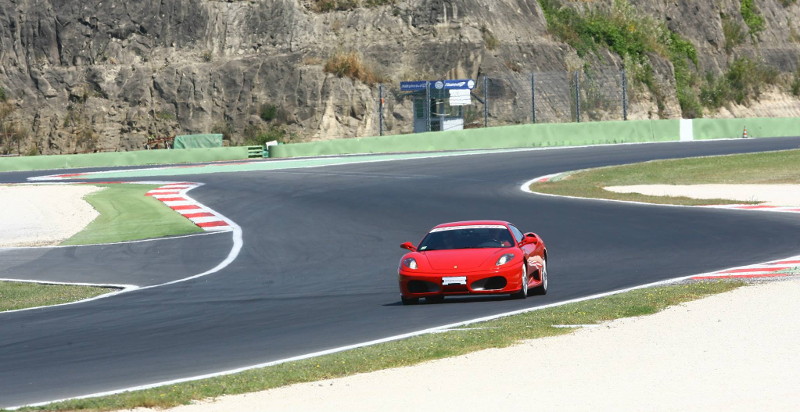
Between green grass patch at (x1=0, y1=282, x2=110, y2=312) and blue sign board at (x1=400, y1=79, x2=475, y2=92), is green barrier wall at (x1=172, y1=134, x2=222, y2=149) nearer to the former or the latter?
blue sign board at (x1=400, y1=79, x2=475, y2=92)

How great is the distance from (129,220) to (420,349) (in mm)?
19074

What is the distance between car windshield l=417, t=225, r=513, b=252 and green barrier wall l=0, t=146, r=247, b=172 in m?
37.9

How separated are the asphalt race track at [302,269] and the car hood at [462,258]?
0.56 m

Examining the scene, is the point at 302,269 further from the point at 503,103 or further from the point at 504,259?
the point at 503,103

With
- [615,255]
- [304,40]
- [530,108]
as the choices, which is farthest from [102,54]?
[615,255]

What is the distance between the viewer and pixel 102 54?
63.8 m

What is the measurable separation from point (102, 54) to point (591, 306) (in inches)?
2153

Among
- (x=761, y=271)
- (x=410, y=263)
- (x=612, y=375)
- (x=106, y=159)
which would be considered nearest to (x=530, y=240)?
(x=410, y=263)

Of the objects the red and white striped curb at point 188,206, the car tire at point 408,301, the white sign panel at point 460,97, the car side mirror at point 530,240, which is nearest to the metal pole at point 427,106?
the white sign panel at point 460,97

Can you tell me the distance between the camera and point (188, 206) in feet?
98.9

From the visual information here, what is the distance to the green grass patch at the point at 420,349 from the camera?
26.8ft

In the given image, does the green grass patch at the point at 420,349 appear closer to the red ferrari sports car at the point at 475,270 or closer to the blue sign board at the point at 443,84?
the red ferrari sports car at the point at 475,270

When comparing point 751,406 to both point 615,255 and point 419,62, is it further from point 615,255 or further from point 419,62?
point 419,62

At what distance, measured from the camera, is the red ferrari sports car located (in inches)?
572
